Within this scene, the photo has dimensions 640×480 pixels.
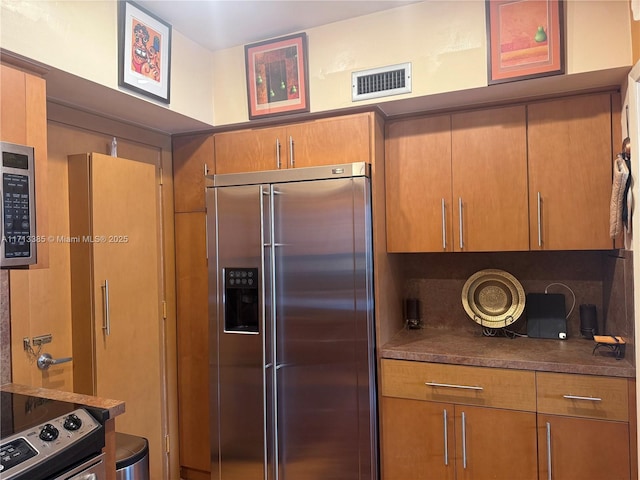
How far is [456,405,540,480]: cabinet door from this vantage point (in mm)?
1967

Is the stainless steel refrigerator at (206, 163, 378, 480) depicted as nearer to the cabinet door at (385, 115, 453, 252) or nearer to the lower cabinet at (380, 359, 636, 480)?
the lower cabinet at (380, 359, 636, 480)

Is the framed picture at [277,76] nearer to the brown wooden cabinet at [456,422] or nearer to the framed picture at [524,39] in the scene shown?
the framed picture at [524,39]

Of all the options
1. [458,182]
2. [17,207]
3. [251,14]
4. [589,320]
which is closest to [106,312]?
[17,207]

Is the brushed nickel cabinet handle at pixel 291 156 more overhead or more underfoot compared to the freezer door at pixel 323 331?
more overhead

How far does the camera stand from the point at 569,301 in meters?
2.44

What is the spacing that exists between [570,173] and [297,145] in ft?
4.67

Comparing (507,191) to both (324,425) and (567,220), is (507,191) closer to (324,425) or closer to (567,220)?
(567,220)

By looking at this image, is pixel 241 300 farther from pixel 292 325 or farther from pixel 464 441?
pixel 464 441

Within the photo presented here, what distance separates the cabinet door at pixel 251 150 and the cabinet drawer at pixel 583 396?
1.72m

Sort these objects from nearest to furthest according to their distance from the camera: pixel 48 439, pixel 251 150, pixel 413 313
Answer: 1. pixel 48 439
2. pixel 251 150
3. pixel 413 313

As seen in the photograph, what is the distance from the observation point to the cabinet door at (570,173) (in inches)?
82.7

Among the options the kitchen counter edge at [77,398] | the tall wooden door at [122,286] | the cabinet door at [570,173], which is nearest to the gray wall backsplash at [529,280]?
the cabinet door at [570,173]

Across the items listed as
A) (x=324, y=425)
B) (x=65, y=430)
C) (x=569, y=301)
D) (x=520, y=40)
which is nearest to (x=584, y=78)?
(x=520, y=40)

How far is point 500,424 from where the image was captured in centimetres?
201
